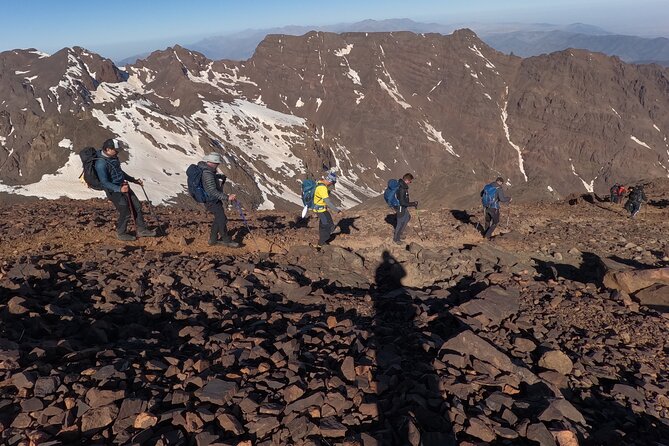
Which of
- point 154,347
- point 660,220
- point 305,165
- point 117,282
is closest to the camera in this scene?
point 154,347

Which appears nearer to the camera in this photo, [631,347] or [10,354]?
[10,354]

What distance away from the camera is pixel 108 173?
11320 millimetres

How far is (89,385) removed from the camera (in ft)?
17.6

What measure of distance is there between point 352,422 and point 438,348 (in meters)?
2.39

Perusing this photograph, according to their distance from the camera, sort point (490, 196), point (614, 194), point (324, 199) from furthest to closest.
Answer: point (614, 194) → point (490, 196) → point (324, 199)

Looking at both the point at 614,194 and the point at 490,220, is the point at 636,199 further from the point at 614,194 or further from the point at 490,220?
the point at 490,220

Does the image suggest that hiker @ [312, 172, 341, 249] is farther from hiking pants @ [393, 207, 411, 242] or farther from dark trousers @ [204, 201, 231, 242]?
dark trousers @ [204, 201, 231, 242]

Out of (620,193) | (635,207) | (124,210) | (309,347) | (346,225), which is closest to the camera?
(309,347)

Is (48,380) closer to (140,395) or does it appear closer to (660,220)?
(140,395)

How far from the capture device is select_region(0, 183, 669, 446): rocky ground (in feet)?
16.6

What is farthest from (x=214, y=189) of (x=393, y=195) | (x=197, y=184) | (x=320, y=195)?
(x=393, y=195)

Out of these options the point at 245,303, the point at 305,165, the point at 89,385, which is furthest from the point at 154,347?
the point at 305,165

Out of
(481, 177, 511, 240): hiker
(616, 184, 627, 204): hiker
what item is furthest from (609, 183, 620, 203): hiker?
(481, 177, 511, 240): hiker

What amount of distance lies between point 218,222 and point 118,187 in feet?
9.21
